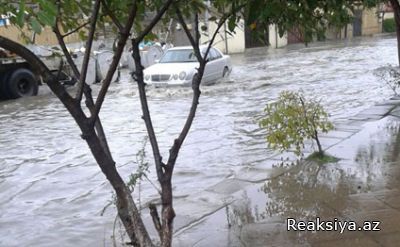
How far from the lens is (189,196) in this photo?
6211 mm

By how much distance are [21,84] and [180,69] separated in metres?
6.26

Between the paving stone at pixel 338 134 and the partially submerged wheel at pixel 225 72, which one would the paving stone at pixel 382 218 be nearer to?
the paving stone at pixel 338 134

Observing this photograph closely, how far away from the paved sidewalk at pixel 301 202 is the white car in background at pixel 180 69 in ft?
35.0

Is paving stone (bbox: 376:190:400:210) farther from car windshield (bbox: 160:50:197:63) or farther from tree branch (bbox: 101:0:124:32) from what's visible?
car windshield (bbox: 160:50:197:63)

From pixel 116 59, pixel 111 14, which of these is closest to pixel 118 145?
pixel 111 14

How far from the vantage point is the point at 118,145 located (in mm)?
10219

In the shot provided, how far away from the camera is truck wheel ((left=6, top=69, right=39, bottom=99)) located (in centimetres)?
1947

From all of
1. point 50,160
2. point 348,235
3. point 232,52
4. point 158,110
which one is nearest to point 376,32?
point 232,52

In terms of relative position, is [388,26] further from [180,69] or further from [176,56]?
[180,69]

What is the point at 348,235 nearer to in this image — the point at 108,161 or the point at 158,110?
the point at 108,161

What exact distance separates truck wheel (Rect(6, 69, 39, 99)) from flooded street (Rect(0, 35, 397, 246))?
0.64 metres

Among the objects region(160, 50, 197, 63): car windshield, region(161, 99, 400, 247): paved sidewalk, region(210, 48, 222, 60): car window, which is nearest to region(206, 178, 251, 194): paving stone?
region(161, 99, 400, 247): paved sidewalk

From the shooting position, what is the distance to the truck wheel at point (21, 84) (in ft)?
63.9

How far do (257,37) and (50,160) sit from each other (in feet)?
22.5
